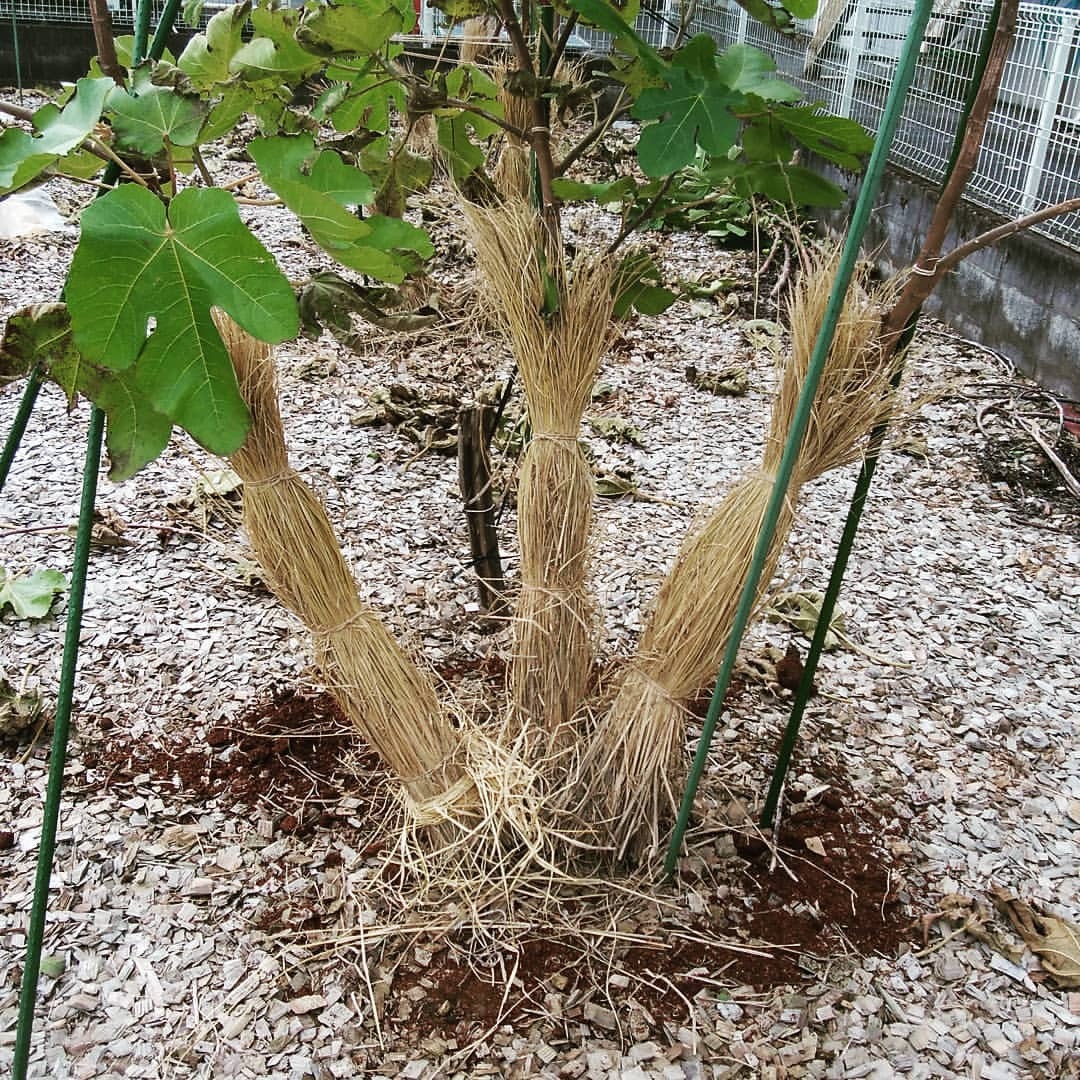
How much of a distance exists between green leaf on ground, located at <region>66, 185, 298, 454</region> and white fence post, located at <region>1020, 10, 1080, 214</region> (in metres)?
4.12

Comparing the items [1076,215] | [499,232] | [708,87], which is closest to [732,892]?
[499,232]

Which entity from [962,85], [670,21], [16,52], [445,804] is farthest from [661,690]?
[16,52]

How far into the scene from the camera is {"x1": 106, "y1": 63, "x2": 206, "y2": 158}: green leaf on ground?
111 cm

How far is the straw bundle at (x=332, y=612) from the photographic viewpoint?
59.2 inches

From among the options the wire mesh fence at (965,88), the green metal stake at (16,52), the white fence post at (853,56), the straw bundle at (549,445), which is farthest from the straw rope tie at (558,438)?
the green metal stake at (16,52)

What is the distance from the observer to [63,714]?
113cm

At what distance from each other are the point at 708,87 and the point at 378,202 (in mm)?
572

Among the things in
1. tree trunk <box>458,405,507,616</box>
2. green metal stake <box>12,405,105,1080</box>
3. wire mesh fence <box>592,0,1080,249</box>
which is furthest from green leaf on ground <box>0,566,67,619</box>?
wire mesh fence <box>592,0,1080,249</box>

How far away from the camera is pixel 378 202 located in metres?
1.64

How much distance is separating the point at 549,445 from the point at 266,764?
0.93 meters

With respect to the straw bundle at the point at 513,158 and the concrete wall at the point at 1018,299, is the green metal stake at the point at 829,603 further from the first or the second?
the concrete wall at the point at 1018,299

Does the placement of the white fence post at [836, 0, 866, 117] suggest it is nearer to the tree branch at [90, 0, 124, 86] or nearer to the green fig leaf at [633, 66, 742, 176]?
the green fig leaf at [633, 66, 742, 176]

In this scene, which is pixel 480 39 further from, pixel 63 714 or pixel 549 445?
pixel 63 714

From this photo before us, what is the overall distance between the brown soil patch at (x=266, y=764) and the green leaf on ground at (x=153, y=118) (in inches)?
47.7
